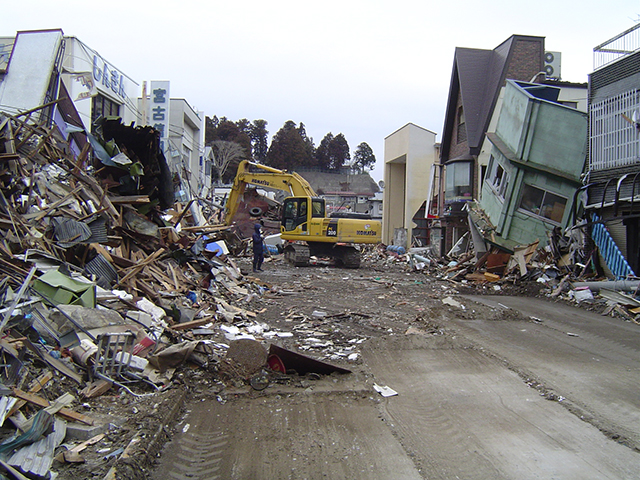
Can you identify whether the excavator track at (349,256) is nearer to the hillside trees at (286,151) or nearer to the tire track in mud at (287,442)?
the tire track in mud at (287,442)

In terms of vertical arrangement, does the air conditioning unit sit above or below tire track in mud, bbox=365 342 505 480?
above

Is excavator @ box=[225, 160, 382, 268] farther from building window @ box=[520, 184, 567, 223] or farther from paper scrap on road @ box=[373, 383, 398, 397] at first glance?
paper scrap on road @ box=[373, 383, 398, 397]

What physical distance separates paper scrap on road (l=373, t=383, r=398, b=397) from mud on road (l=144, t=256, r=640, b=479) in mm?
67

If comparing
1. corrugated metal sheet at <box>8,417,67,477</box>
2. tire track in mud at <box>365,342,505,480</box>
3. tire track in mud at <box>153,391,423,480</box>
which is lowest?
tire track in mud at <box>153,391,423,480</box>

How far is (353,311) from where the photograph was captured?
1045 centimetres

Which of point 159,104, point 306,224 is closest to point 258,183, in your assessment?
point 306,224

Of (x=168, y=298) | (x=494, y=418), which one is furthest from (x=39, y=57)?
(x=494, y=418)

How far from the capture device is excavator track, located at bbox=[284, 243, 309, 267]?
19922 mm

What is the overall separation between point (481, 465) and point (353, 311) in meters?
6.72

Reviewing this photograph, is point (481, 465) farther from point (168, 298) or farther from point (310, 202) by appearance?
point (310, 202)

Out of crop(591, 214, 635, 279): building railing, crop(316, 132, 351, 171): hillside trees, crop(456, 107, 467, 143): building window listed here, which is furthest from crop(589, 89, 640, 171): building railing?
crop(316, 132, 351, 171): hillside trees

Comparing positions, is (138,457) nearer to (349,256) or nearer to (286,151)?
(349,256)

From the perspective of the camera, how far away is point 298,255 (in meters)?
19.9

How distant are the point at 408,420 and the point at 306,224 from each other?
51.7ft
